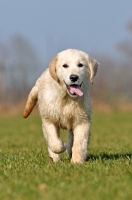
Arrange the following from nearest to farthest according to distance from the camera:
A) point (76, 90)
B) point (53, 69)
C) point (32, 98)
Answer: point (76, 90), point (53, 69), point (32, 98)

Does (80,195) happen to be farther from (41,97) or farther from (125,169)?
(41,97)

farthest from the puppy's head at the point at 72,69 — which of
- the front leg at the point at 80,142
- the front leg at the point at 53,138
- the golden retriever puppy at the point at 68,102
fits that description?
the front leg at the point at 53,138

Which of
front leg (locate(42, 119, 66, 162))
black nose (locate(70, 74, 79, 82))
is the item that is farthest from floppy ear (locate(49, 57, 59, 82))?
front leg (locate(42, 119, 66, 162))

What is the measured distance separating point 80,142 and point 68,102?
0.52 meters

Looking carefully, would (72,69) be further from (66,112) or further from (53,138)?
(53,138)

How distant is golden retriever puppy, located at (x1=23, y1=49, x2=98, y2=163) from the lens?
648 centimetres

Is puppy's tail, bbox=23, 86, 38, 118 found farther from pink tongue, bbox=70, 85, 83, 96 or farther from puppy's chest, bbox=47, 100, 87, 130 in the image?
pink tongue, bbox=70, 85, 83, 96

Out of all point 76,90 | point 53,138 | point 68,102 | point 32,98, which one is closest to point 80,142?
point 53,138

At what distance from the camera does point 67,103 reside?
262 inches

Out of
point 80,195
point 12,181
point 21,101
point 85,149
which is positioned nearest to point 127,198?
point 80,195

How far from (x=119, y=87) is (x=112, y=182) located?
3446 centimetres

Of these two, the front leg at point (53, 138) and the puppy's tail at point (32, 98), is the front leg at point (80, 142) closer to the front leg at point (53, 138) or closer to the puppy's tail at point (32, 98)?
the front leg at point (53, 138)

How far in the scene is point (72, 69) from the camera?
21.0ft

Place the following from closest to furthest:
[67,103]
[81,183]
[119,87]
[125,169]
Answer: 1. [81,183]
2. [125,169]
3. [67,103]
4. [119,87]
